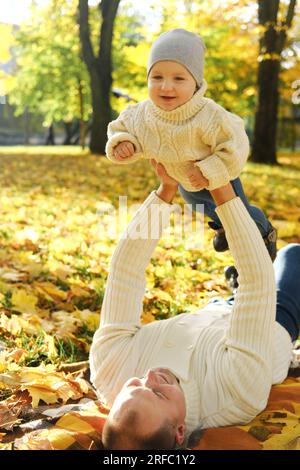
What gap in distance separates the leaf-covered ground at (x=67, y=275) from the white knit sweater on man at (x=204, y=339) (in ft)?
1.14

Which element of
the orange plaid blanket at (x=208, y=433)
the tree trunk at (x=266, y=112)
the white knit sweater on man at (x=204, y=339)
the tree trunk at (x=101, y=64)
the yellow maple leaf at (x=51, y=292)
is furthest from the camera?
the tree trunk at (x=101, y=64)

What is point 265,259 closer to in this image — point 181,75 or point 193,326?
point 193,326

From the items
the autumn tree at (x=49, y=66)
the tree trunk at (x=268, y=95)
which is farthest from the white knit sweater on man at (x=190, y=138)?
the autumn tree at (x=49, y=66)

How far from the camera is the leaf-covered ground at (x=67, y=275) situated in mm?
2570

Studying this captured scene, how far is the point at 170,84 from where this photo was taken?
2.12 metres

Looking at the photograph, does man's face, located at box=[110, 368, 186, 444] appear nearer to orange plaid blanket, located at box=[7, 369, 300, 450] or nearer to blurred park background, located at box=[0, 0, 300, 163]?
orange plaid blanket, located at box=[7, 369, 300, 450]

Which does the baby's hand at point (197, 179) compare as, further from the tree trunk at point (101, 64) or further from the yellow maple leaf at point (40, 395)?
the tree trunk at point (101, 64)

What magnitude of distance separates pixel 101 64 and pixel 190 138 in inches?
531

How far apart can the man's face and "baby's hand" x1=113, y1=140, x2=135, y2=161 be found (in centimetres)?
83

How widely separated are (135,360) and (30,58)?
24720 millimetres

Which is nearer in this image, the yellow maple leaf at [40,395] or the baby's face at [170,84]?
the baby's face at [170,84]

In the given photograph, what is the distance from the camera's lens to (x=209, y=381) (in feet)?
6.67
